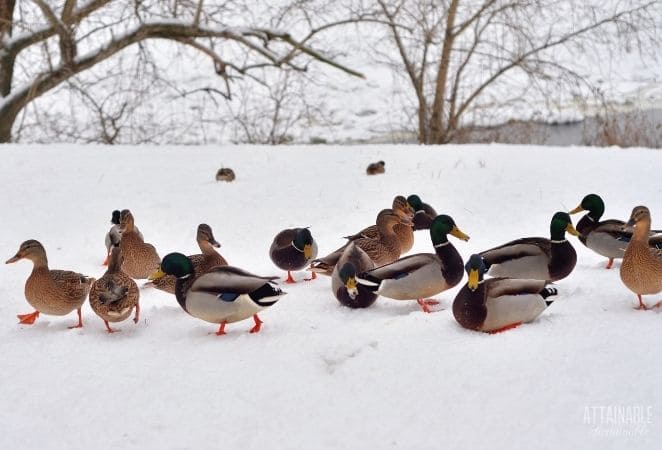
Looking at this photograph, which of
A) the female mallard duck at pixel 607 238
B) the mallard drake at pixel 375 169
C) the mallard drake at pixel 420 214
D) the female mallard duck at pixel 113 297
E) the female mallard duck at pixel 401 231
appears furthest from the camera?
the mallard drake at pixel 375 169

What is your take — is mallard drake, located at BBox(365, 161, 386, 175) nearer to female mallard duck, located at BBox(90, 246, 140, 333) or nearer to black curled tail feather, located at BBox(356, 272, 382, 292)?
black curled tail feather, located at BBox(356, 272, 382, 292)

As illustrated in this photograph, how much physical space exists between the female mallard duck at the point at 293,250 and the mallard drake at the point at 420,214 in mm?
Answer: 1445

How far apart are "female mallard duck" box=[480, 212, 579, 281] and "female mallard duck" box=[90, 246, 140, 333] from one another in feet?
7.23

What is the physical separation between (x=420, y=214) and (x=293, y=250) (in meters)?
1.68

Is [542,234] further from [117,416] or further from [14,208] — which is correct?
[14,208]

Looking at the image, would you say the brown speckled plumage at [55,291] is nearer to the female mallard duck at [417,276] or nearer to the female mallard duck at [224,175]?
the female mallard duck at [417,276]

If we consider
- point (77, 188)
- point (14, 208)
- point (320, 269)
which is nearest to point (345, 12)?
point (77, 188)

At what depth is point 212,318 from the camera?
4379 millimetres

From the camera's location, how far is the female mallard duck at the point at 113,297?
4.45 m

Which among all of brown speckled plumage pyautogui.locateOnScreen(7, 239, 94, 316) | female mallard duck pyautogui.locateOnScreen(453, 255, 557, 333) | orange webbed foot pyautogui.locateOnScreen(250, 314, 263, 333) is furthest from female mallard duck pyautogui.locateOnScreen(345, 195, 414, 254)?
brown speckled plumage pyautogui.locateOnScreen(7, 239, 94, 316)

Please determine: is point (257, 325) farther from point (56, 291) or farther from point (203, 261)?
point (56, 291)

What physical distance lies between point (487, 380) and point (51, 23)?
9824 millimetres

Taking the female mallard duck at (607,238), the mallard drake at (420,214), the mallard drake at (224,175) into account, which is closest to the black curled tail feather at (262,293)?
the female mallard duck at (607,238)

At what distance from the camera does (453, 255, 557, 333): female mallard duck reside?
4070 millimetres
